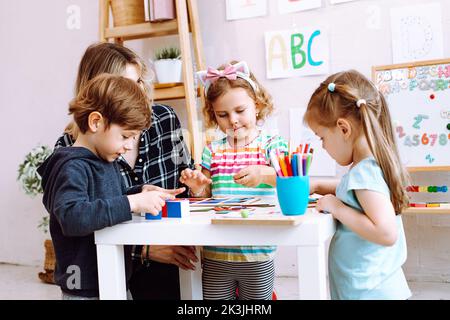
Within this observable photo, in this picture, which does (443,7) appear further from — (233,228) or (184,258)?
(233,228)

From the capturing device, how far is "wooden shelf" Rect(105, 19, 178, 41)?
234cm

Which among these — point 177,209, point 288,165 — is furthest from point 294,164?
point 177,209

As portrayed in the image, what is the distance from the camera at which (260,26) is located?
252 cm

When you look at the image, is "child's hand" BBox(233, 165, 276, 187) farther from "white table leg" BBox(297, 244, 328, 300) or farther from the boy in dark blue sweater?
"white table leg" BBox(297, 244, 328, 300)

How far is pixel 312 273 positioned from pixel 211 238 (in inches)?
6.9

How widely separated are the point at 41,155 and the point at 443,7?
6.64 feet

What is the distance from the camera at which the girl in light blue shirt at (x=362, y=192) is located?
3.11 ft

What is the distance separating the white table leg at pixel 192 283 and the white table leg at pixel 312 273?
0.53 m

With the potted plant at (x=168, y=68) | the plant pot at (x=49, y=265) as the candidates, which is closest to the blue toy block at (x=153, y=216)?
the potted plant at (x=168, y=68)

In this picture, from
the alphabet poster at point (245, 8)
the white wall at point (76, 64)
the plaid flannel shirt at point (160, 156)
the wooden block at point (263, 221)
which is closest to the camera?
the wooden block at point (263, 221)

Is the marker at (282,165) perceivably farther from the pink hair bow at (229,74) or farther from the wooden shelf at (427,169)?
the wooden shelf at (427,169)

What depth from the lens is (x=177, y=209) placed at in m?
1.00

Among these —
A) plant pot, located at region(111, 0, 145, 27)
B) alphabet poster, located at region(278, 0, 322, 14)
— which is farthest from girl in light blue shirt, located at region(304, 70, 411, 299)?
plant pot, located at region(111, 0, 145, 27)

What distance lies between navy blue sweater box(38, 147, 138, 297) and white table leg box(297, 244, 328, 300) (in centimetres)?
32
